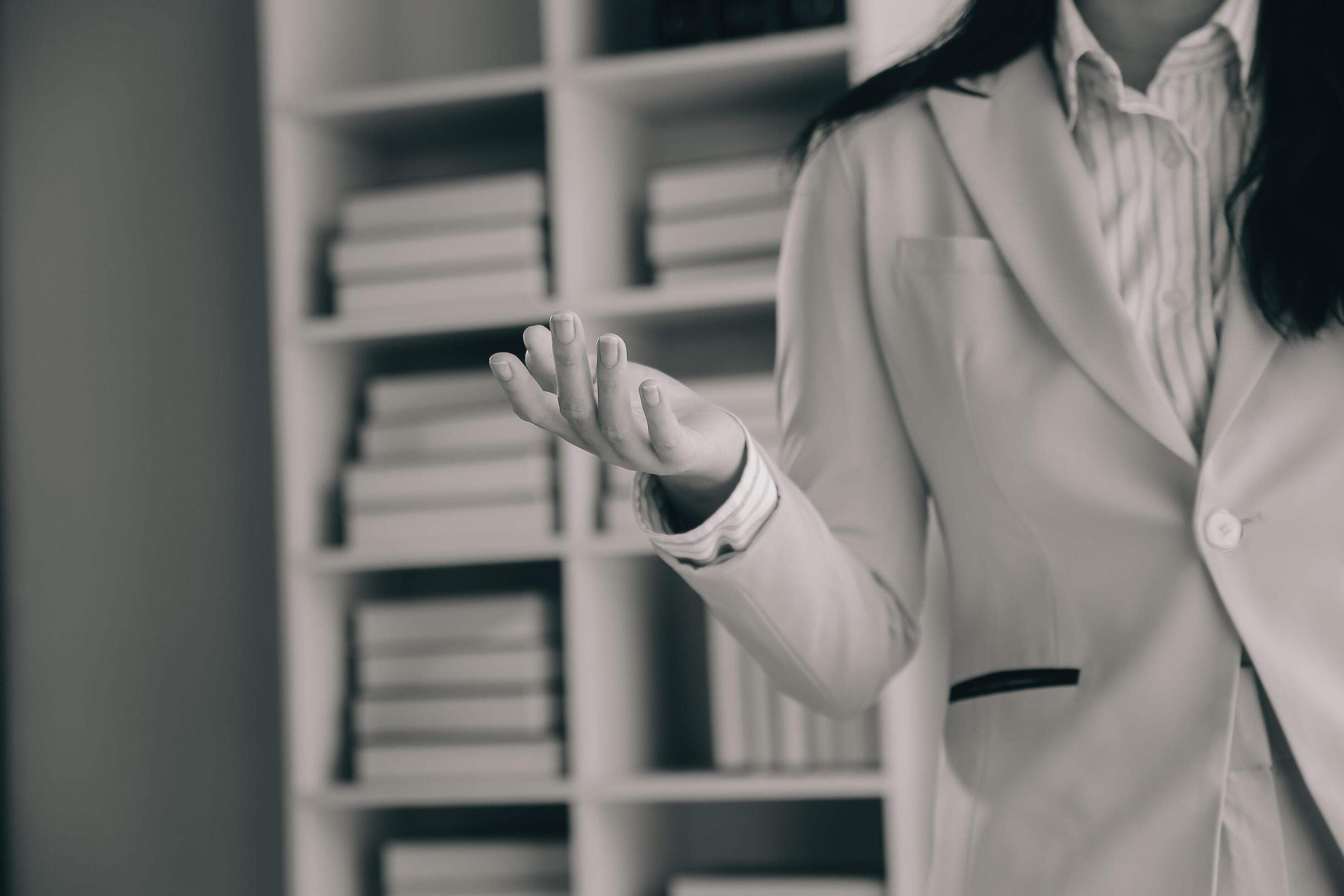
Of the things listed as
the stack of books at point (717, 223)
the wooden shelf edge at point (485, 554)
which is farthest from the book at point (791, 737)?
the stack of books at point (717, 223)

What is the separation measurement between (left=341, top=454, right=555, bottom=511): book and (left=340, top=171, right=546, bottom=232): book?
0.40 metres

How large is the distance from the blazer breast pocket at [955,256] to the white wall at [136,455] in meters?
2.01

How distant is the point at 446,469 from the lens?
7.06 ft

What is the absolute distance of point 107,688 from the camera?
2713mm

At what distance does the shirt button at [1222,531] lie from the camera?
734 millimetres

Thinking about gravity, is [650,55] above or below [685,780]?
above

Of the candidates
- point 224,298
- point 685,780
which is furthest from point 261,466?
point 685,780

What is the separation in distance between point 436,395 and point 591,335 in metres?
0.30

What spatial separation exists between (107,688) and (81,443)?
1.65 feet

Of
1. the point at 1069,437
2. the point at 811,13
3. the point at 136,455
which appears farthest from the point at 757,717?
the point at 136,455

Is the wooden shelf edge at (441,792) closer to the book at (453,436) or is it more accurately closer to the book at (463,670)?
the book at (463,670)

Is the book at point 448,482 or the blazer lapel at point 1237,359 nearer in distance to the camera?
the blazer lapel at point 1237,359

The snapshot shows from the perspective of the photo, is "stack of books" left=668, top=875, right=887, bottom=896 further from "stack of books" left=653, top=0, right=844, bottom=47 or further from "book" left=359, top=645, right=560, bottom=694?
"stack of books" left=653, top=0, right=844, bottom=47

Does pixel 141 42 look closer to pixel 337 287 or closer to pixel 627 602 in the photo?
pixel 337 287
